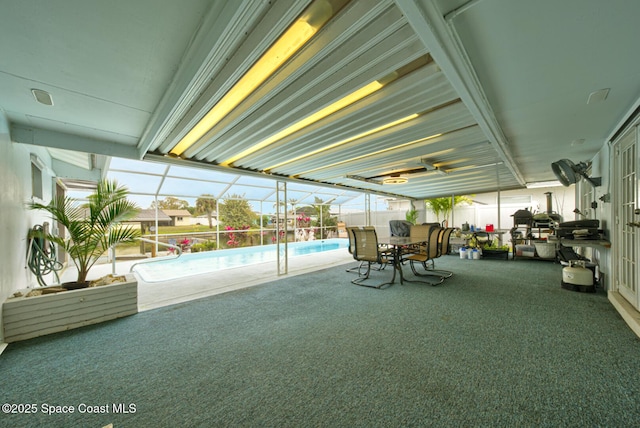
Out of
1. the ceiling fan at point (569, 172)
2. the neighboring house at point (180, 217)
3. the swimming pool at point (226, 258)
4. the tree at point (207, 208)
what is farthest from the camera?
the neighboring house at point (180, 217)

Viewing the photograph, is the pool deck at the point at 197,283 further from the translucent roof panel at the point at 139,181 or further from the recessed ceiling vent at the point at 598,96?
the recessed ceiling vent at the point at 598,96

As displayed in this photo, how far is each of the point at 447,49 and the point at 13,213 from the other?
4.45 metres

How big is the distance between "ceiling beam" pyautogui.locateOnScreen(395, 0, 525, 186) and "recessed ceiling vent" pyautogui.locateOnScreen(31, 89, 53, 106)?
294 cm

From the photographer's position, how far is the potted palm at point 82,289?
239cm

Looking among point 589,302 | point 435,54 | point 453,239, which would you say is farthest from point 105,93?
point 453,239

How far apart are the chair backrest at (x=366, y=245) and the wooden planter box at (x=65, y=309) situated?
3.47m

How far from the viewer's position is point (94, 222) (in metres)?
2.86

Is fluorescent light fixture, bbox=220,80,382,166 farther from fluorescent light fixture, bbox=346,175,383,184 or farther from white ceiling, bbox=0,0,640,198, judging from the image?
fluorescent light fixture, bbox=346,175,383,184

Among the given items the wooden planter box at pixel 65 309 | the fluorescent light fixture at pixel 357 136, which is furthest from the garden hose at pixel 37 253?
the fluorescent light fixture at pixel 357 136

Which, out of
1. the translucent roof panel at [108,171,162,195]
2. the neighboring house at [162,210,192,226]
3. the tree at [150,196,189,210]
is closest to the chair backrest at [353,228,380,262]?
the translucent roof panel at [108,171,162,195]

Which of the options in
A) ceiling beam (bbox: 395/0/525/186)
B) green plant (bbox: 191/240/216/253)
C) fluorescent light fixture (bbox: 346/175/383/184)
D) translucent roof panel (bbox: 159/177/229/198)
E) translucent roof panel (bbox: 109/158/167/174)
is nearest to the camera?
ceiling beam (bbox: 395/0/525/186)

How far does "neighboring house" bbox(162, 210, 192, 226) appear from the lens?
11.1 metres

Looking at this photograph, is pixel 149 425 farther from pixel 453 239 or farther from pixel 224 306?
pixel 453 239

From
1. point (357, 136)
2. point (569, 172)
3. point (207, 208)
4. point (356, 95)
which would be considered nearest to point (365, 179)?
point (357, 136)
